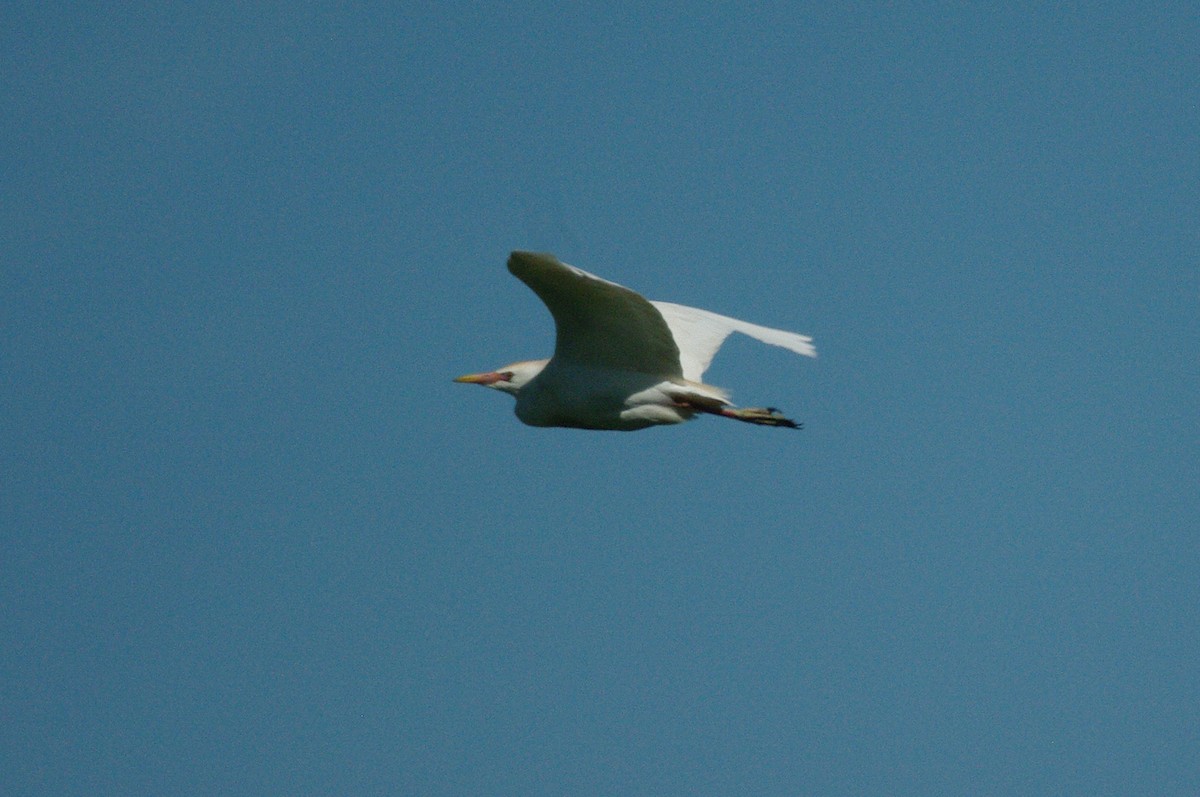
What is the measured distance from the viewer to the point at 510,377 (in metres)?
14.3

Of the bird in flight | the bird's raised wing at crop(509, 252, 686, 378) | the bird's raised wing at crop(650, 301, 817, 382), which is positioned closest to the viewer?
the bird's raised wing at crop(509, 252, 686, 378)

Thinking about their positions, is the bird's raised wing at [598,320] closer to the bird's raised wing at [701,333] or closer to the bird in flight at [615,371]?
the bird in flight at [615,371]

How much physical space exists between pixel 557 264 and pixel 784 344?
3115 mm

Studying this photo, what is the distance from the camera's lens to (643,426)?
1298 centimetres

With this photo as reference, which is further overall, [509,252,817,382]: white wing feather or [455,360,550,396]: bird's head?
[455,360,550,396]: bird's head

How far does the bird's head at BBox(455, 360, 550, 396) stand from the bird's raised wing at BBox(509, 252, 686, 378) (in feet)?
3.39

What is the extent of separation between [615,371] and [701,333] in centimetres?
189

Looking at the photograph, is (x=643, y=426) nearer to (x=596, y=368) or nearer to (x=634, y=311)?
(x=596, y=368)

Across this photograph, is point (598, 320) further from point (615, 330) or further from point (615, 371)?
point (615, 371)

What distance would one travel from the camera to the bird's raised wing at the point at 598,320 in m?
10.9

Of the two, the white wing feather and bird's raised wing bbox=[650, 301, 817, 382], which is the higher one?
bird's raised wing bbox=[650, 301, 817, 382]

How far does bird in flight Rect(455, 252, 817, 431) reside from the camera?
11844 millimetres

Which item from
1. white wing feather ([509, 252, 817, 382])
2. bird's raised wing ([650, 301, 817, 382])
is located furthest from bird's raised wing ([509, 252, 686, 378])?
bird's raised wing ([650, 301, 817, 382])

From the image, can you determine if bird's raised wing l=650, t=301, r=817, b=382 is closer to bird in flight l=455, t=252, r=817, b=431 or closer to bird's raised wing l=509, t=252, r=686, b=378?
bird in flight l=455, t=252, r=817, b=431
